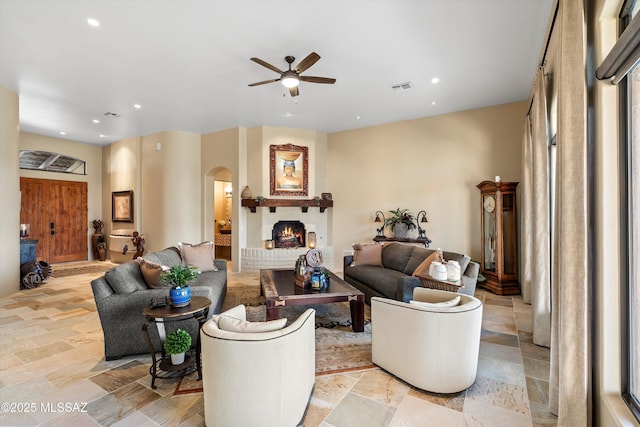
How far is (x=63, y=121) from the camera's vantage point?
22.1 feet

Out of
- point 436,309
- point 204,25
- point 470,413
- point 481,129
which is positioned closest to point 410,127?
point 481,129

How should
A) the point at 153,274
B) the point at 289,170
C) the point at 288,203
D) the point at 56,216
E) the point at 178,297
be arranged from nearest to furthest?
the point at 178,297 → the point at 153,274 → the point at 288,203 → the point at 289,170 → the point at 56,216

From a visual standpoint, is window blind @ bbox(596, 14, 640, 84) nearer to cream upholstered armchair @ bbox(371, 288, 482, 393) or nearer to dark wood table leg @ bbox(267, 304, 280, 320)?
cream upholstered armchair @ bbox(371, 288, 482, 393)

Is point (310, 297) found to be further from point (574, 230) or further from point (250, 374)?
point (574, 230)

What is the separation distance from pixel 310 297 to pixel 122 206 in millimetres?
7553

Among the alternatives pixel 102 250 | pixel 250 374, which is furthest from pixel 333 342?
pixel 102 250

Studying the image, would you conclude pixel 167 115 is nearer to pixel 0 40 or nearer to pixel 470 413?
pixel 0 40

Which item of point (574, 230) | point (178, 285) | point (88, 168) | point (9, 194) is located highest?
point (88, 168)

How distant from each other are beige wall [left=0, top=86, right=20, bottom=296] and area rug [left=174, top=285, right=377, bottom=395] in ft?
13.4

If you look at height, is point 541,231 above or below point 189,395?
above

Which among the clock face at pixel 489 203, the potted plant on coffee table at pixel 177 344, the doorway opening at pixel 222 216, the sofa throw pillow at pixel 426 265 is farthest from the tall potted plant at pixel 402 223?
the doorway opening at pixel 222 216

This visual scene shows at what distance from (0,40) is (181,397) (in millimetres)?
4595

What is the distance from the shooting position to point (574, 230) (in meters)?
1.77

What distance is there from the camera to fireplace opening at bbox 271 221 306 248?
7406 mm
